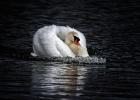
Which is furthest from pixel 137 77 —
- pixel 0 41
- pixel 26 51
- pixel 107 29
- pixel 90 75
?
pixel 107 29

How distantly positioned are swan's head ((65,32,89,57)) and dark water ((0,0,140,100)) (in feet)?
2.72

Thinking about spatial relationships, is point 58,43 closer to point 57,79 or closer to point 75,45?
point 75,45

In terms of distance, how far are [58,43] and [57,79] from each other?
459 cm

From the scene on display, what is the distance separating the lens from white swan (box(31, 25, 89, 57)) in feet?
74.5

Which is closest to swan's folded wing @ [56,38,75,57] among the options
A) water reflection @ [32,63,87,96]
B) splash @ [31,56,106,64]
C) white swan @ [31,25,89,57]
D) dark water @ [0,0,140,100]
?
white swan @ [31,25,89,57]

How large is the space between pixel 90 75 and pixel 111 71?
3.79 ft

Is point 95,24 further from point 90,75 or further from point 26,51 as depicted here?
point 90,75

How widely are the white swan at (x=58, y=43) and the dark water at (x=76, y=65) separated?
1.85 feet

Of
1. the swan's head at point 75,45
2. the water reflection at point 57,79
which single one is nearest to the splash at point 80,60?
the swan's head at point 75,45

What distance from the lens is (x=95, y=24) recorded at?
35812mm

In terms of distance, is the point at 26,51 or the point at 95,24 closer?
the point at 26,51

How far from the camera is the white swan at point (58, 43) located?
22.7 meters

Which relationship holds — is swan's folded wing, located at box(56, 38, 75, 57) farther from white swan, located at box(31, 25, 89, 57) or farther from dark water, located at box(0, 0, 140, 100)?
dark water, located at box(0, 0, 140, 100)

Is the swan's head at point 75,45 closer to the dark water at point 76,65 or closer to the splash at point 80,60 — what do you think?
the splash at point 80,60
